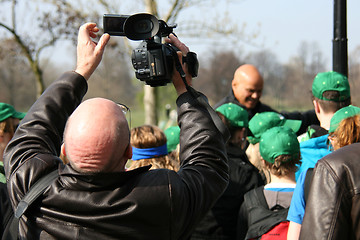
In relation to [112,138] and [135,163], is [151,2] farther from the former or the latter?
[112,138]

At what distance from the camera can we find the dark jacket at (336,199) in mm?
1843

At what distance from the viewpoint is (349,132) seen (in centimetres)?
238

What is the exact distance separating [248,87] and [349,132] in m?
3.24

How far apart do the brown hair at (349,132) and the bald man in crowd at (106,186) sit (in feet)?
2.81

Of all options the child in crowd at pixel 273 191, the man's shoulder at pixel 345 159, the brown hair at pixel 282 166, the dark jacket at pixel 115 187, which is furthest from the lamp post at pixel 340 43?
the dark jacket at pixel 115 187

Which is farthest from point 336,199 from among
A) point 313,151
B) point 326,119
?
point 326,119

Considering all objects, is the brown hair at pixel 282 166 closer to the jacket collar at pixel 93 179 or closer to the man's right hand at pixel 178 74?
the man's right hand at pixel 178 74

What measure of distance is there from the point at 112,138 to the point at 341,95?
2.64 m

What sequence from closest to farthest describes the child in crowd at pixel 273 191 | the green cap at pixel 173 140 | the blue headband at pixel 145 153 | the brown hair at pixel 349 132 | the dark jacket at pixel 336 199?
the dark jacket at pixel 336 199
the brown hair at pixel 349 132
the child in crowd at pixel 273 191
the blue headband at pixel 145 153
the green cap at pixel 173 140

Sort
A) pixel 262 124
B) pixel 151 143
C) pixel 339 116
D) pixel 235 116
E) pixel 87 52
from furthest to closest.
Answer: pixel 262 124 → pixel 235 116 → pixel 151 143 → pixel 339 116 → pixel 87 52

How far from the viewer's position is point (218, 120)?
6.73 ft

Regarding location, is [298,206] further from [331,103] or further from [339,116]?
[331,103]

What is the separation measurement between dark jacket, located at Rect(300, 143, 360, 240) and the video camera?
2.55 feet

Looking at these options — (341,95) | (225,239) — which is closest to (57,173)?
(225,239)
